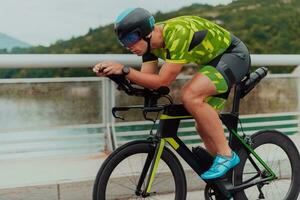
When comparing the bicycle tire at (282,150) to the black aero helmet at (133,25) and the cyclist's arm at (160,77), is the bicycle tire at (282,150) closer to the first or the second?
the cyclist's arm at (160,77)

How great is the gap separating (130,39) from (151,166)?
856 mm

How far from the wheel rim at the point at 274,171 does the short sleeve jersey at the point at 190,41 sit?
0.91 metres

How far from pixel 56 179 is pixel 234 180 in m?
1.51

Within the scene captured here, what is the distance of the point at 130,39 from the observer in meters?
3.59

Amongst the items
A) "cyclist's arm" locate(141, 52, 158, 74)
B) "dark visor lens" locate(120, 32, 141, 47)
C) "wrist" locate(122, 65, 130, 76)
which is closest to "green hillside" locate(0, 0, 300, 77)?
"cyclist's arm" locate(141, 52, 158, 74)

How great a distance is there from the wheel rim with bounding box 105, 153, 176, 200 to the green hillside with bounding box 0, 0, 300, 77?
147 ft

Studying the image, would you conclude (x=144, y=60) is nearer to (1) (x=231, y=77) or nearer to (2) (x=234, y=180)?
(1) (x=231, y=77)

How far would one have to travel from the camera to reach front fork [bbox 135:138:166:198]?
3.73m

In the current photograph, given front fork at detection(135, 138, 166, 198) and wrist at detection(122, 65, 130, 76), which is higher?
wrist at detection(122, 65, 130, 76)

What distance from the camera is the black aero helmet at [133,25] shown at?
11.6 ft

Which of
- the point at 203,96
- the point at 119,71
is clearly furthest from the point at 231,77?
the point at 119,71

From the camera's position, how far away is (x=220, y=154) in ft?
12.8

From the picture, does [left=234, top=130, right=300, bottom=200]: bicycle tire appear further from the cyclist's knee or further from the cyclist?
the cyclist's knee

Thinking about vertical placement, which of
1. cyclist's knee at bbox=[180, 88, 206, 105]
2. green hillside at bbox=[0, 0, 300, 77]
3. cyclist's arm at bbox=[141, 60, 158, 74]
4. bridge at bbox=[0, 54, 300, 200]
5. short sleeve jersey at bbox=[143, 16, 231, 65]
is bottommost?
green hillside at bbox=[0, 0, 300, 77]
